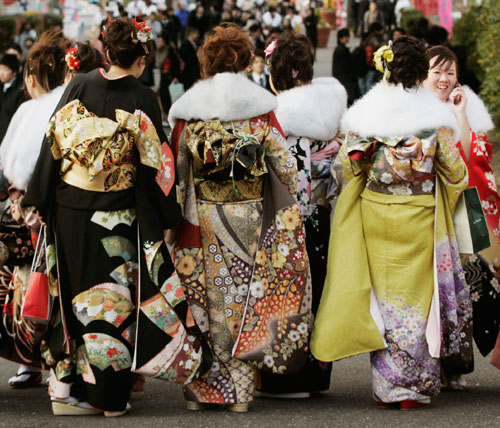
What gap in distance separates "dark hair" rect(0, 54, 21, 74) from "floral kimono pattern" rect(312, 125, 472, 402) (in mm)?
4648

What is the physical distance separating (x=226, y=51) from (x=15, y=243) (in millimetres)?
1478

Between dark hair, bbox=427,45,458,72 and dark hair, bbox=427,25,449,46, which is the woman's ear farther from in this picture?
dark hair, bbox=427,25,449,46

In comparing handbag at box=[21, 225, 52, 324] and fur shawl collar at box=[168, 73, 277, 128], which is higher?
fur shawl collar at box=[168, 73, 277, 128]

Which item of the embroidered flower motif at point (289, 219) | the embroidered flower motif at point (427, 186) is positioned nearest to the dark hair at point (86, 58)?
the embroidered flower motif at point (289, 219)

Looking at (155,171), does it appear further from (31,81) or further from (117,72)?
(31,81)

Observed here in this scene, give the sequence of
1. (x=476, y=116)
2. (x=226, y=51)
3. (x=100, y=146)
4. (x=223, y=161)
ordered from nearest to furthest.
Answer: (x=100, y=146)
(x=223, y=161)
(x=226, y=51)
(x=476, y=116)

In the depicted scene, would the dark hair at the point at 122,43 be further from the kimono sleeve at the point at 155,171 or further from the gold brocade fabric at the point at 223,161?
the gold brocade fabric at the point at 223,161

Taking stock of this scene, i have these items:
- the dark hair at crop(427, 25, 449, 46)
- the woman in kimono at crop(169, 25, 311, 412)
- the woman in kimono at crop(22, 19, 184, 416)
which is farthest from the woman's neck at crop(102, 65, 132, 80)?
the dark hair at crop(427, 25, 449, 46)

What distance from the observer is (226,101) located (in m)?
4.38

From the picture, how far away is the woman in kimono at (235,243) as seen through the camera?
440cm

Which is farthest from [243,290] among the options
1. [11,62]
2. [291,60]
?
[11,62]

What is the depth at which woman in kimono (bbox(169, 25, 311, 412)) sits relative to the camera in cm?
440

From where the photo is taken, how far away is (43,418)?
431 centimetres

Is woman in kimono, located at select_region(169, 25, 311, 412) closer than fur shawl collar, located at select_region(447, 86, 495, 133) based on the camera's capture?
Yes
